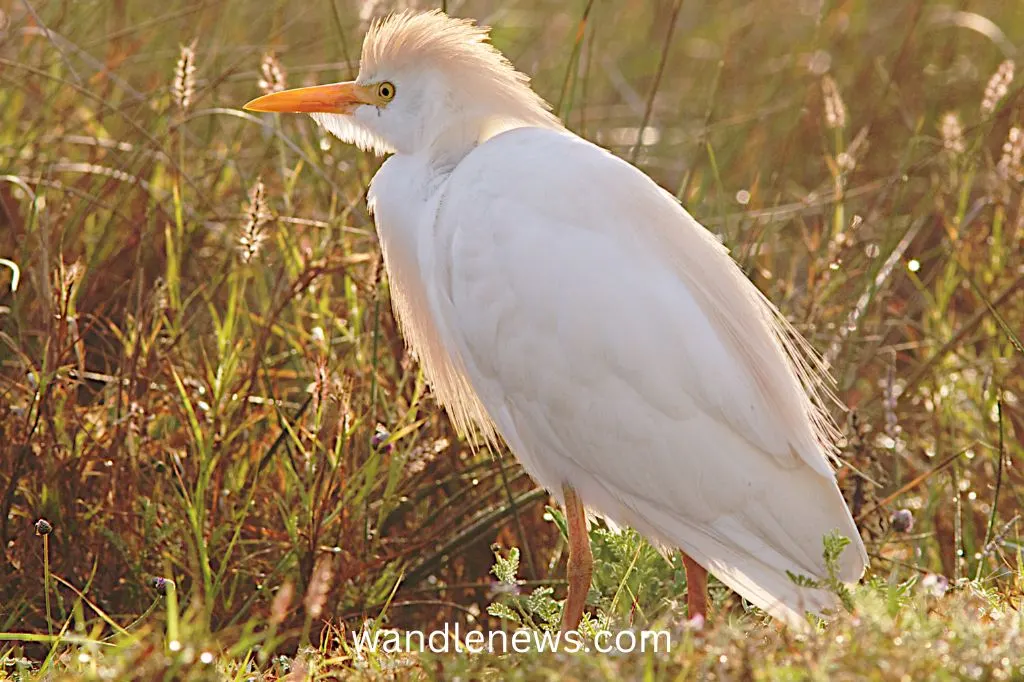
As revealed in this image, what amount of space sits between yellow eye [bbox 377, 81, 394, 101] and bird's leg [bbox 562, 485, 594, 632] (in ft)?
2.98

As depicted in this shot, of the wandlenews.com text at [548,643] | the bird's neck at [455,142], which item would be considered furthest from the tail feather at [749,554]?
the bird's neck at [455,142]

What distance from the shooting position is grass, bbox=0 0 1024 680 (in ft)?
6.81

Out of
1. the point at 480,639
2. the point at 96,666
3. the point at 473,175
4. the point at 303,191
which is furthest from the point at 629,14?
the point at 96,666

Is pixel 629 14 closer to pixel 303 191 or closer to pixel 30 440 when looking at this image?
pixel 303 191

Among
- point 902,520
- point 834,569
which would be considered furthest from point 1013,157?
point 834,569

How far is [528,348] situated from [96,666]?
95 centimetres

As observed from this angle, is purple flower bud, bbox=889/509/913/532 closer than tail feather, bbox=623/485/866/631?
No

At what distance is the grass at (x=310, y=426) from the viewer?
81.7 inches

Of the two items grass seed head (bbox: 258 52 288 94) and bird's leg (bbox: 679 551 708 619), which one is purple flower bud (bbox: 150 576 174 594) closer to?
bird's leg (bbox: 679 551 708 619)

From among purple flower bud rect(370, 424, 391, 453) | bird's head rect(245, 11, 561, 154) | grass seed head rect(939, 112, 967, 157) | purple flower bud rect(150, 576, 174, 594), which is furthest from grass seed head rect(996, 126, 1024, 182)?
purple flower bud rect(150, 576, 174, 594)

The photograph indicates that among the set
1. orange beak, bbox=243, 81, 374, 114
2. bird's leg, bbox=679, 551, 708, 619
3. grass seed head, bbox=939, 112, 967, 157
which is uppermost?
orange beak, bbox=243, 81, 374, 114

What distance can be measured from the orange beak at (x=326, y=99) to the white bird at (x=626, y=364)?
366mm

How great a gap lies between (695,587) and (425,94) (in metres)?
1.13

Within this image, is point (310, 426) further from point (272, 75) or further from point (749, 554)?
point (749, 554)
